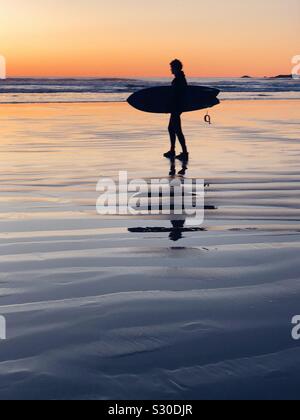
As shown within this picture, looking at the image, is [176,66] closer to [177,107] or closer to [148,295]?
[177,107]

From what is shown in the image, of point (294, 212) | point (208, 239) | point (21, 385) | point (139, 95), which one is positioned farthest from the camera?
point (139, 95)

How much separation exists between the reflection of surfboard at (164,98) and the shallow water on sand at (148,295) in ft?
26.3

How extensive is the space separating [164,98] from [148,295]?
1335 cm

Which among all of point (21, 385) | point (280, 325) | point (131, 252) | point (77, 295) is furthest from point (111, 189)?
point (21, 385)

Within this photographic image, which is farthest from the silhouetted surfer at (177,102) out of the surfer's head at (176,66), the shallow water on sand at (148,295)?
the shallow water on sand at (148,295)

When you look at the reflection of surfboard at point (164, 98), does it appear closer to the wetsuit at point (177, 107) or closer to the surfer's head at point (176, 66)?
the wetsuit at point (177, 107)

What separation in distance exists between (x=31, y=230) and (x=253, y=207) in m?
2.69

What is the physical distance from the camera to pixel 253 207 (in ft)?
24.4

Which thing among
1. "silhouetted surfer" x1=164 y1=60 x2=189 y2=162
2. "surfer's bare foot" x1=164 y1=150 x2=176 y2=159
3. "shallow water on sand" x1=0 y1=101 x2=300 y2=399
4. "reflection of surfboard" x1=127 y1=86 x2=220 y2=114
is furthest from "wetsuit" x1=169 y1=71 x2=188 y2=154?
"shallow water on sand" x1=0 y1=101 x2=300 y2=399

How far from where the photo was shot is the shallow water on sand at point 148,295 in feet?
10.1

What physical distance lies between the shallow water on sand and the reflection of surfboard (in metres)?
8.02

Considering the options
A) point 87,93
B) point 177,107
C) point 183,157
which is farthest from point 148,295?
point 87,93

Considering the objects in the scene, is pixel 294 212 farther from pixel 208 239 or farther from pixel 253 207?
pixel 208 239
